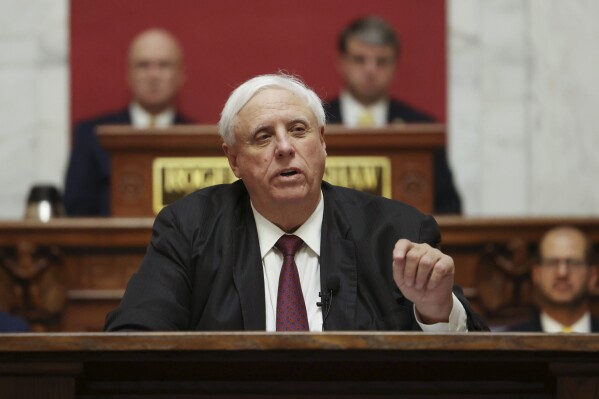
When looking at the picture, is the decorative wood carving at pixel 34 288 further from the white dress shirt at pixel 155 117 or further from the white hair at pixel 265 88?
the white hair at pixel 265 88

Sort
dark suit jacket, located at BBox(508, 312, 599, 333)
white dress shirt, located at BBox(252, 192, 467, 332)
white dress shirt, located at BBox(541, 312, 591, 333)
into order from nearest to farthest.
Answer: white dress shirt, located at BBox(252, 192, 467, 332) < dark suit jacket, located at BBox(508, 312, 599, 333) < white dress shirt, located at BBox(541, 312, 591, 333)

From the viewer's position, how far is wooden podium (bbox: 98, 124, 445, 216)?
18.9 feet

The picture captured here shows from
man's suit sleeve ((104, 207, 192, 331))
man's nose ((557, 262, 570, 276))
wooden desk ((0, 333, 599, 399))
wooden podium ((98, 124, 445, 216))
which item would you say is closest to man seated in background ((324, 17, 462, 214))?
wooden podium ((98, 124, 445, 216))

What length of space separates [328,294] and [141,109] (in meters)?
4.10

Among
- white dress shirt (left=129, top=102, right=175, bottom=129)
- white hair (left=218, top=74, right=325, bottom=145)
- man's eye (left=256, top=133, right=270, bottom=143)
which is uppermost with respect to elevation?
white dress shirt (left=129, top=102, right=175, bottom=129)

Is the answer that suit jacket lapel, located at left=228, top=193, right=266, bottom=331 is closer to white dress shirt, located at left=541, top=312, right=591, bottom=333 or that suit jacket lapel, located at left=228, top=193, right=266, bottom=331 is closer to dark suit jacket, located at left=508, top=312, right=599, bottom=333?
dark suit jacket, located at left=508, top=312, right=599, bottom=333

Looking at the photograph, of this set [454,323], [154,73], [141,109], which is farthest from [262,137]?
[141,109]

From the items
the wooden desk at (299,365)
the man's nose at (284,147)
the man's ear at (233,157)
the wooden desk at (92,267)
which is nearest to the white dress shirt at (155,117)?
the wooden desk at (92,267)

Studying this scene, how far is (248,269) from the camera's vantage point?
3428mm

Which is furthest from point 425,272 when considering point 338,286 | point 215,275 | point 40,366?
point 40,366

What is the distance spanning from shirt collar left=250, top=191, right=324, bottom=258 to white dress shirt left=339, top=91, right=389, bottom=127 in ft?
11.8

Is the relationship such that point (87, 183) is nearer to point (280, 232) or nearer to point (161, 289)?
point (280, 232)

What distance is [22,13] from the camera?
339 inches

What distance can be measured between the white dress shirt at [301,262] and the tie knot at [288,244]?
0.04 feet
